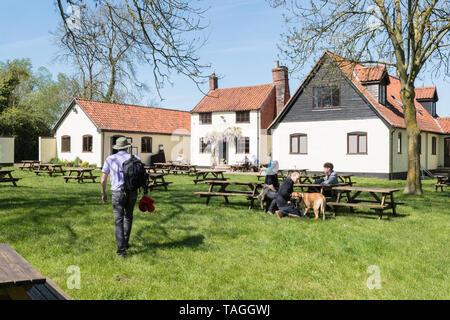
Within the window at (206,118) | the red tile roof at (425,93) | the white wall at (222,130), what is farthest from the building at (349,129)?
the window at (206,118)

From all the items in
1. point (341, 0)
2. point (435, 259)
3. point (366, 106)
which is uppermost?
point (341, 0)

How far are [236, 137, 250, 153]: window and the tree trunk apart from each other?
19.5 m

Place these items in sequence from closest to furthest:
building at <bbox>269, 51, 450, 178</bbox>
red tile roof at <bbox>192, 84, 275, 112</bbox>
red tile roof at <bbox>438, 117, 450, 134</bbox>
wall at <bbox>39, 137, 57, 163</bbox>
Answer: building at <bbox>269, 51, 450, 178</bbox>, red tile roof at <bbox>438, 117, 450, 134</bbox>, red tile roof at <bbox>192, 84, 275, 112</bbox>, wall at <bbox>39, 137, 57, 163</bbox>

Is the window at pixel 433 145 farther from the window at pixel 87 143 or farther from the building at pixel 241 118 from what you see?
the window at pixel 87 143

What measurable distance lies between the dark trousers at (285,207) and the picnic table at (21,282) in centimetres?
740

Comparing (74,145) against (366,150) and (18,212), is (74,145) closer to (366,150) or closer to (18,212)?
A: (366,150)

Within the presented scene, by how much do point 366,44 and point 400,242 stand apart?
1163 centimetres

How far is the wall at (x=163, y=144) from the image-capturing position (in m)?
35.4

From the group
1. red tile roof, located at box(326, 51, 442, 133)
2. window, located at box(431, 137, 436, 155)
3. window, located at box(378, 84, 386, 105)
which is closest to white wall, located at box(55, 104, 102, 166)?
red tile roof, located at box(326, 51, 442, 133)

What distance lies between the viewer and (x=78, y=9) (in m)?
9.43

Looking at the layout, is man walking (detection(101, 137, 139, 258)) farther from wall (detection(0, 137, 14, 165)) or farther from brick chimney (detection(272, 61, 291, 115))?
wall (detection(0, 137, 14, 165))

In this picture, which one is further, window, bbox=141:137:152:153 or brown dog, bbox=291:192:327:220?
window, bbox=141:137:152:153

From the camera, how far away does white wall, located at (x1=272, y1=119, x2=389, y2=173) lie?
26.4 metres
